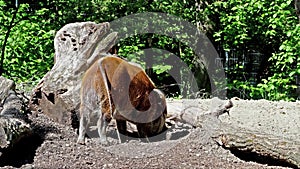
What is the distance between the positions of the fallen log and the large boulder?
3.48 feet

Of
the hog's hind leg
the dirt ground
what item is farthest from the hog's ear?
the hog's hind leg

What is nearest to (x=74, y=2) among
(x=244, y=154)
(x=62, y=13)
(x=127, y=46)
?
(x=62, y=13)

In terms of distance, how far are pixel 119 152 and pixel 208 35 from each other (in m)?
5.67

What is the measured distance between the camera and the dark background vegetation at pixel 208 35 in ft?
23.3

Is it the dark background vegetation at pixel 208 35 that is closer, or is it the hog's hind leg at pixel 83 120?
the hog's hind leg at pixel 83 120

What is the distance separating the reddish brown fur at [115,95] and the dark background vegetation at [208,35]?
3.17 metres

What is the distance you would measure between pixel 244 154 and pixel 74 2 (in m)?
5.34

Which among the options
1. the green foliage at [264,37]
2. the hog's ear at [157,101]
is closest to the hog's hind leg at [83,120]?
the hog's ear at [157,101]

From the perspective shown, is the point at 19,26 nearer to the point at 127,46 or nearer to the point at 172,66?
the point at 127,46

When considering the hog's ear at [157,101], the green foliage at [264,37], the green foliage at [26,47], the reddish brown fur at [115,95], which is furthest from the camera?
the green foliage at [264,37]

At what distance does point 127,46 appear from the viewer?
7.83 meters

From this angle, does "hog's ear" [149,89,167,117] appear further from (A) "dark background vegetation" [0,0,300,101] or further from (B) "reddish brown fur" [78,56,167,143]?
(A) "dark background vegetation" [0,0,300,101]

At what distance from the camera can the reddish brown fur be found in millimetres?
3822

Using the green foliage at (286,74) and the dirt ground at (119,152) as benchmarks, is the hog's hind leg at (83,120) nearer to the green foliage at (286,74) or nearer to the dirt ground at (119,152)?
the dirt ground at (119,152)
